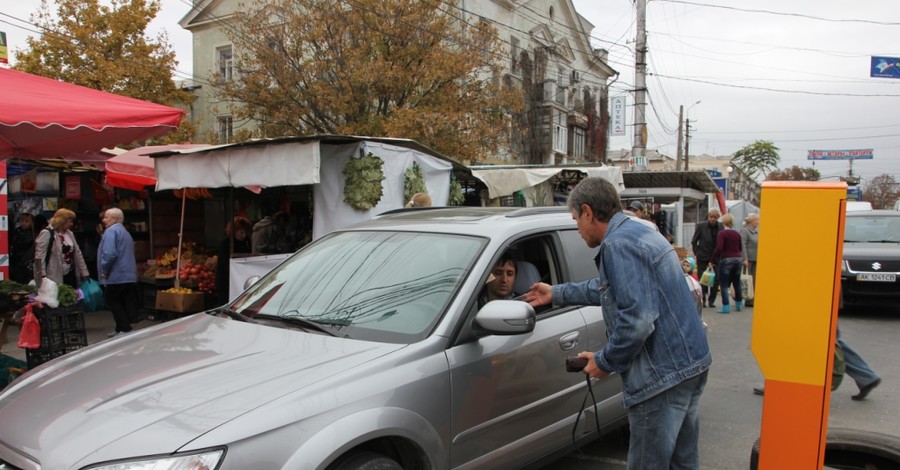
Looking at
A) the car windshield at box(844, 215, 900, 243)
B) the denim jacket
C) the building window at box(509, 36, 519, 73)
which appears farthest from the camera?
the building window at box(509, 36, 519, 73)

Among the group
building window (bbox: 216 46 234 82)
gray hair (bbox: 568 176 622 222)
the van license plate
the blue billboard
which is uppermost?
building window (bbox: 216 46 234 82)

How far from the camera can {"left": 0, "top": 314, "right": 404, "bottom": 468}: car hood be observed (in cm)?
213

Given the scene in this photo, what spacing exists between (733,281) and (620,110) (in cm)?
2155

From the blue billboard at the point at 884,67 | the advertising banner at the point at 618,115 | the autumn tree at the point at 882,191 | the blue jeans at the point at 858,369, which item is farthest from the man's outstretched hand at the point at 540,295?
the autumn tree at the point at 882,191

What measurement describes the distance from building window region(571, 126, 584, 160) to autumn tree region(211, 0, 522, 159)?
700 inches

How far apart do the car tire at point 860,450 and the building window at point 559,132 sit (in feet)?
102

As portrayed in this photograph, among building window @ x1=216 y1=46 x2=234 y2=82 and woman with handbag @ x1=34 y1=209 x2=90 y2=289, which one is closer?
woman with handbag @ x1=34 y1=209 x2=90 y2=289

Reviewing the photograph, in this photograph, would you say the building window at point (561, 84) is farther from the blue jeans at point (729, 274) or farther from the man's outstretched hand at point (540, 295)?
the man's outstretched hand at point (540, 295)

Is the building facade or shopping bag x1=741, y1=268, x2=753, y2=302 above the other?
the building facade

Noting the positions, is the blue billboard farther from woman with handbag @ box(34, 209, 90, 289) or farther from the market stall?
woman with handbag @ box(34, 209, 90, 289)

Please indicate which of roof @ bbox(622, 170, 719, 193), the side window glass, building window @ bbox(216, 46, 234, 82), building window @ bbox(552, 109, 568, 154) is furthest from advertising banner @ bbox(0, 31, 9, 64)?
building window @ bbox(552, 109, 568, 154)

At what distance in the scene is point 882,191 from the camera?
2662 inches

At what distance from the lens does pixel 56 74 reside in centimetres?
2025

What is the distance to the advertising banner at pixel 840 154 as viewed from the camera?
2112 inches
